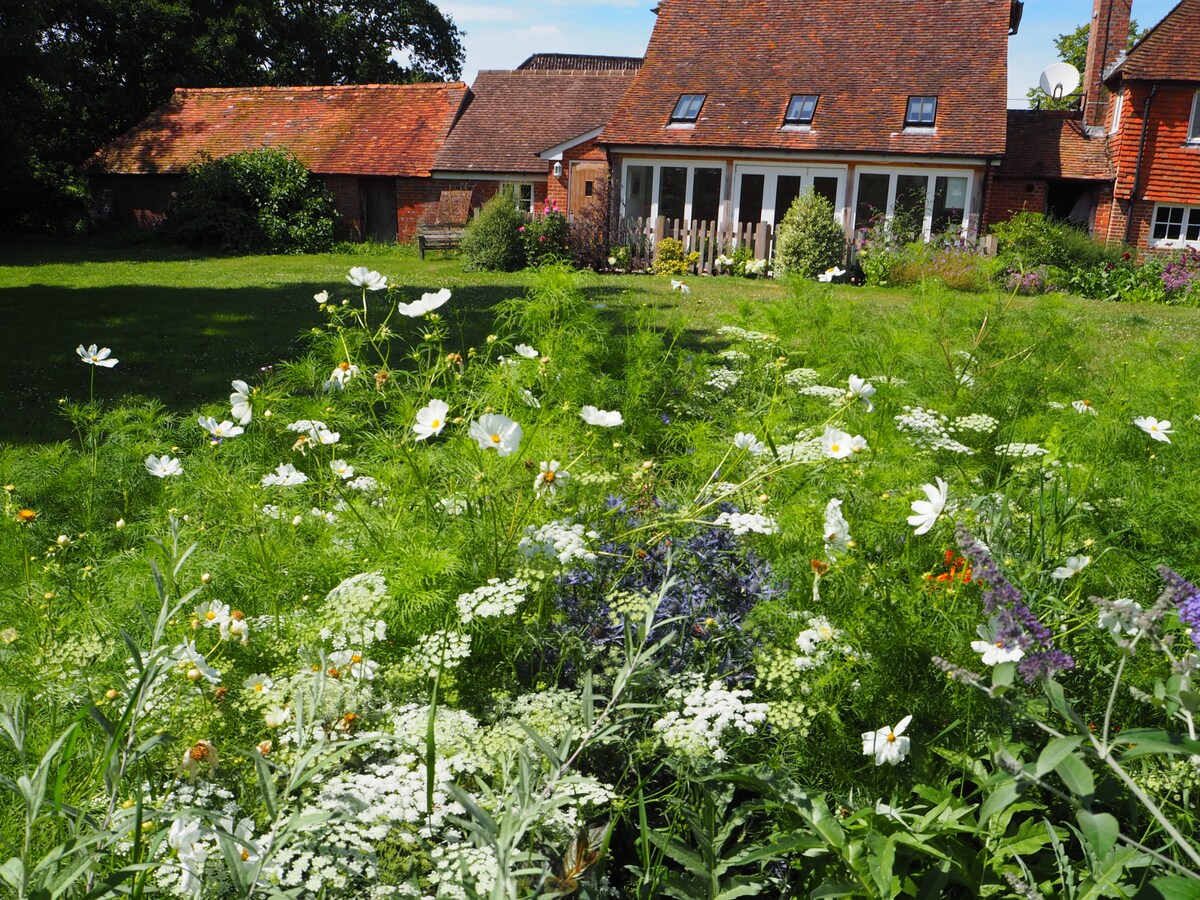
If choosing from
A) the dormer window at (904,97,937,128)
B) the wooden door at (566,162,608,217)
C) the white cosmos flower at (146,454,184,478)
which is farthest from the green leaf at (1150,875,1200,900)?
the wooden door at (566,162,608,217)

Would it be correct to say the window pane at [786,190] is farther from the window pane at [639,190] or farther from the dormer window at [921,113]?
the window pane at [639,190]

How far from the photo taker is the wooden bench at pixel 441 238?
1984 cm

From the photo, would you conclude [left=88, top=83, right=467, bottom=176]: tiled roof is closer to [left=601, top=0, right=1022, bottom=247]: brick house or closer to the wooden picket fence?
[left=601, top=0, right=1022, bottom=247]: brick house

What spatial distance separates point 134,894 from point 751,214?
18896mm

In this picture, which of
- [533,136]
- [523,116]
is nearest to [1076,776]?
[533,136]

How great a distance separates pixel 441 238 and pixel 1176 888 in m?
19.7

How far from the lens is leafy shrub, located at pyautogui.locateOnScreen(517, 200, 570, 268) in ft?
53.3

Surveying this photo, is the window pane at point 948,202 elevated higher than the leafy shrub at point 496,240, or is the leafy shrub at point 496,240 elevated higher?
the window pane at point 948,202

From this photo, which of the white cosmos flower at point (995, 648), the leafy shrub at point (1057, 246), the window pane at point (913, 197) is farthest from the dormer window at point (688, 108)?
the white cosmos flower at point (995, 648)

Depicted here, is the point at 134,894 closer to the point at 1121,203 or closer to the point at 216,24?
the point at 1121,203

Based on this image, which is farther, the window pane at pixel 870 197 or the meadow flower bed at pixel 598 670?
the window pane at pixel 870 197

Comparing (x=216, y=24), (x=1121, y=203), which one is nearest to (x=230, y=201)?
(x=216, y=24)

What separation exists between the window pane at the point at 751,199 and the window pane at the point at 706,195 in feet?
1.61

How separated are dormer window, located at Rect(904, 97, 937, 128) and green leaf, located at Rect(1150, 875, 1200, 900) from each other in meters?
18.1
